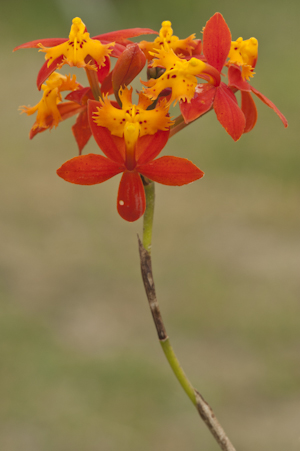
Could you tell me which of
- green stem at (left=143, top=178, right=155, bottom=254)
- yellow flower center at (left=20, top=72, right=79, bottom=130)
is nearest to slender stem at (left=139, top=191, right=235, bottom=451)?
green stem at (left=143, top=178, right=155, bottom=254)

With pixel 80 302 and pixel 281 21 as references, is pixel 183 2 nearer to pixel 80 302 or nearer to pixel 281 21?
pixel 281 21

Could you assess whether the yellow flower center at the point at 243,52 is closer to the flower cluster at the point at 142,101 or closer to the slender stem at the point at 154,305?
the flower cluster at the point at 142,101

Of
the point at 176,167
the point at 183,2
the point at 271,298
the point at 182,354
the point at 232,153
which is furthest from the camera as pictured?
the point at 183,2

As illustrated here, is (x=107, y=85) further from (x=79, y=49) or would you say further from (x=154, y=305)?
(x=154, y=305)

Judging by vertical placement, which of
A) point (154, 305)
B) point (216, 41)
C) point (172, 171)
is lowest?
point (154, 305)

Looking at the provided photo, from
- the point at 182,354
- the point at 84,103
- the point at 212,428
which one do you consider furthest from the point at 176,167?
the point at 182,354

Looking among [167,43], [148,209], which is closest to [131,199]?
[148,209]

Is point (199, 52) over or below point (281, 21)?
below

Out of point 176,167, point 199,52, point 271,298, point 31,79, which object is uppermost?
point 31,79
